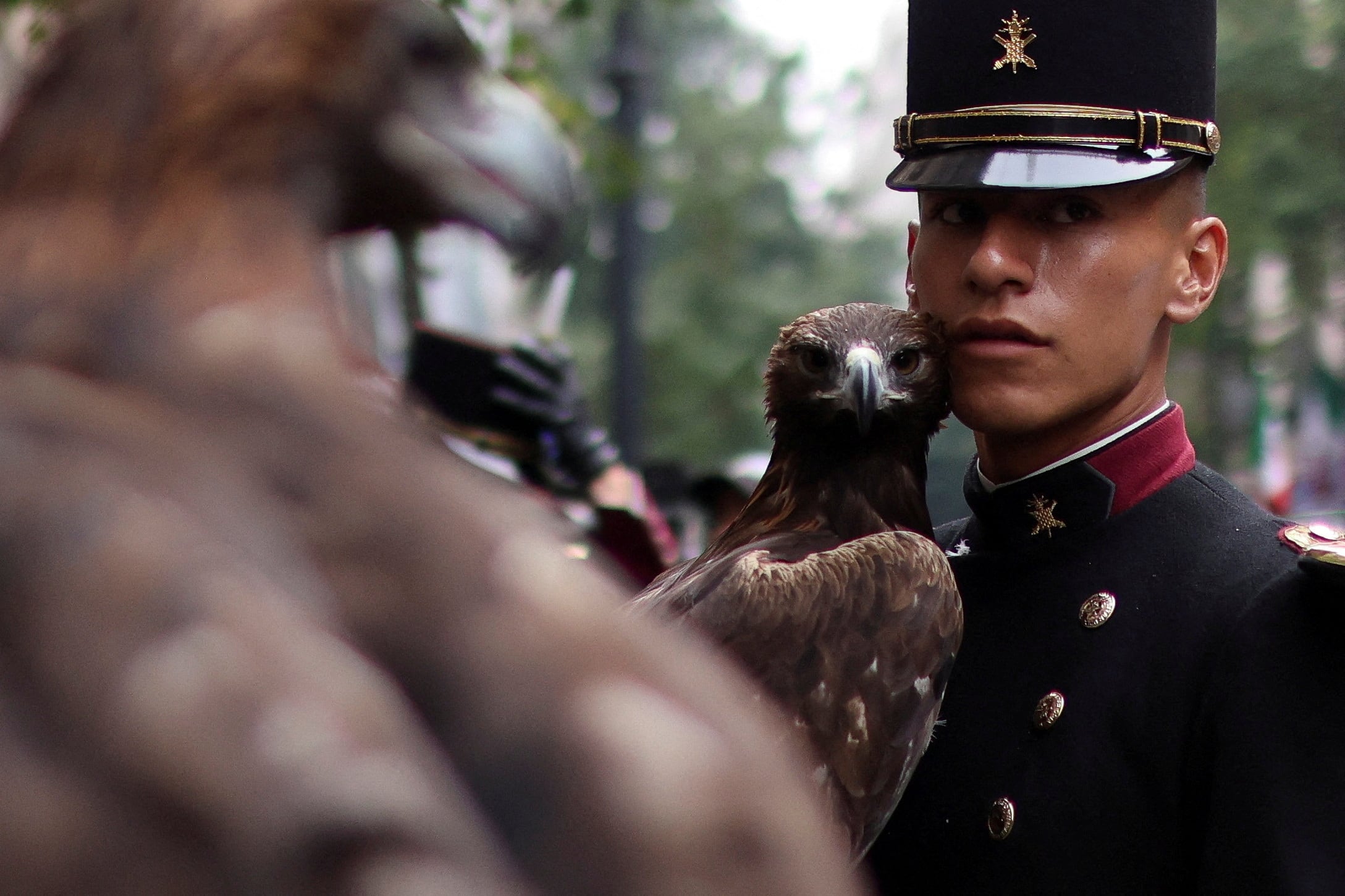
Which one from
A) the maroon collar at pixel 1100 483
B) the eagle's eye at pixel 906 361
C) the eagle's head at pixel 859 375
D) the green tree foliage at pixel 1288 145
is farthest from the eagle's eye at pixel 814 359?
the green tree foliage at pixel 1288 145

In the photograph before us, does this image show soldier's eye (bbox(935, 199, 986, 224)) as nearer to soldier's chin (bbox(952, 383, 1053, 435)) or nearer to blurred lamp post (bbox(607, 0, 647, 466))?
soldier's chin (bbox(952, 383, 1053, 435))

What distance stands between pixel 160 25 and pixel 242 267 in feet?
0.59

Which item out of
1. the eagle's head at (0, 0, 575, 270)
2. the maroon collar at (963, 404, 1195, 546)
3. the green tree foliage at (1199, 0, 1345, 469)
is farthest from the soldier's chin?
the green tree foliage at (1199, 0, 1345, 469)

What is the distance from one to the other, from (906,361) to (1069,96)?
0.50 metres

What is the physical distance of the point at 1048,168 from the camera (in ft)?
7.46

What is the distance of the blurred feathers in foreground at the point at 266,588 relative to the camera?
76 cm

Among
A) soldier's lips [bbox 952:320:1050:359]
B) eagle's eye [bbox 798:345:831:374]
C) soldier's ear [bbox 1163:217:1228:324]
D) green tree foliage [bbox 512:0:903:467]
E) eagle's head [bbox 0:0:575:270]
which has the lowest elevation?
green tree foliage [bbox 512:0:903:467]

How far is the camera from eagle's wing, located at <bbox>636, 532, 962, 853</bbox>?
2.34m

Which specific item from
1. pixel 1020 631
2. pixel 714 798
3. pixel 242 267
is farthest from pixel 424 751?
pixel 1020 631

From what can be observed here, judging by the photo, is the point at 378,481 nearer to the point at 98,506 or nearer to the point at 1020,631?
the point at 98,506

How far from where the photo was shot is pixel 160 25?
3.18ft

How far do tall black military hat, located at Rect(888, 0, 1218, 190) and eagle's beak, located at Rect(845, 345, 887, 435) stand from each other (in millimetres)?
292

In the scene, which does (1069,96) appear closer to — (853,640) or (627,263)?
(853,640)

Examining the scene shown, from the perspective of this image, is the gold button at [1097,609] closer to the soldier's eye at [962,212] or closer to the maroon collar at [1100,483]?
the maroon collar at [1100,483]
